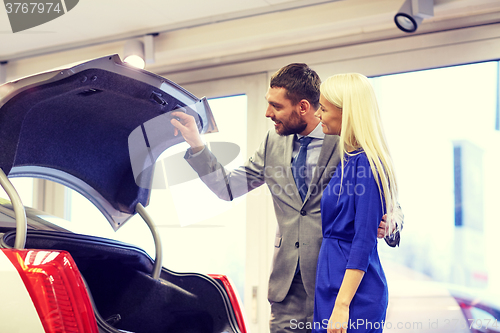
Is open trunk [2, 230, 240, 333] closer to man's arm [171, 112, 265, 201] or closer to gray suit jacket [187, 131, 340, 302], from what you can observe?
gray suit jacket [187, 131, 340, 302]

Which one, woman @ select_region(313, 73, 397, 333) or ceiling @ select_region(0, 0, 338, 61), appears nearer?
woman @ select_region(313, 73, 397, 333)

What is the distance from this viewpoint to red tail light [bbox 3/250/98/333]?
3.18 feet

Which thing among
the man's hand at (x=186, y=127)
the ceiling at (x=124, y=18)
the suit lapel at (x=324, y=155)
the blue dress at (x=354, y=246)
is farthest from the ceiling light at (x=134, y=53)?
the blue dress at (x=354, y=246)

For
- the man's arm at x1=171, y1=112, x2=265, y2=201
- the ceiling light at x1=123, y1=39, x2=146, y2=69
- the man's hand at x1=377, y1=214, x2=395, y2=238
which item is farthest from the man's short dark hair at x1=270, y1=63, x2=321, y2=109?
the ceiling light at x1=123, y1=39, x2=146, y2=69

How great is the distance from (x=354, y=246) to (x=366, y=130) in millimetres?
345

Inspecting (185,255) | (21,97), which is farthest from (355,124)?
(185,255)

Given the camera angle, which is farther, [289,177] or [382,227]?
[289,177]

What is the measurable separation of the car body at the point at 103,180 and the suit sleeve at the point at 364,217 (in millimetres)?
488

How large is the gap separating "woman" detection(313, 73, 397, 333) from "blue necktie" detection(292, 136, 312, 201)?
0.29 meters

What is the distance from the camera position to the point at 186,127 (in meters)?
1.51

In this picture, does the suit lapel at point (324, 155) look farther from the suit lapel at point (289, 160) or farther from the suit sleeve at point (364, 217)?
the suit sleeve at point (364, 217)

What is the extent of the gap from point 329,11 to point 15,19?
209 centimetres

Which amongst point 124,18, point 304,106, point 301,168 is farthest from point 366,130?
point 124,18

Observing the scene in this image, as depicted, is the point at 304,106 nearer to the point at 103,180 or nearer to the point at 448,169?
the point at 103,180
